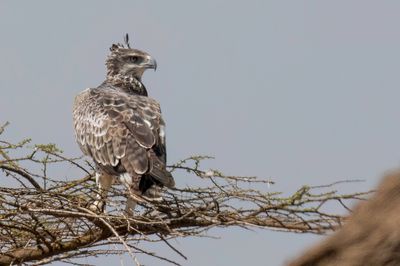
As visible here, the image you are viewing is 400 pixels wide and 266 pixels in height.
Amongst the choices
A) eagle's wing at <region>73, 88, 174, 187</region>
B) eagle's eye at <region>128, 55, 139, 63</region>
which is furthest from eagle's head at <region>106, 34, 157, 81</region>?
eagle's wing at <region>73, 88, 174, 187</region>

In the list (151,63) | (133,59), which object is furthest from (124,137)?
(133,59)

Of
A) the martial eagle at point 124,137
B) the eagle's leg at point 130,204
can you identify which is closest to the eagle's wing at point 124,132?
the martial eagle at point 124,137

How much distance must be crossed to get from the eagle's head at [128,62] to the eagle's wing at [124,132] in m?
1.04

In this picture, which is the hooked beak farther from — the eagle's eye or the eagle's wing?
the eagle's wing

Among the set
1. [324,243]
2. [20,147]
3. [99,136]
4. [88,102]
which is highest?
[88,102]

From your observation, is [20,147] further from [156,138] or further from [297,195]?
[297,195]

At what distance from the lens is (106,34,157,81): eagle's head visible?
587 inches

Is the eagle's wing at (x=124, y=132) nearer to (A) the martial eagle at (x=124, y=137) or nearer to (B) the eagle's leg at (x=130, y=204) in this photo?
(A) the martial eagle at (x=124, y=137)

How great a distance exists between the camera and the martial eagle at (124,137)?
11.4 meters

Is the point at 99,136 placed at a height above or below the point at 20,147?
above

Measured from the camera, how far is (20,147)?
35.7 feet

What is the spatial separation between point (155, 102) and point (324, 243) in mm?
8882

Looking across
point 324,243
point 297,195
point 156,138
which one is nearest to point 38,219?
point 156,138

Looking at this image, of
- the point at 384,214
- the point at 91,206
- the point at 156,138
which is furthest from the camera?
the point at 156,138
